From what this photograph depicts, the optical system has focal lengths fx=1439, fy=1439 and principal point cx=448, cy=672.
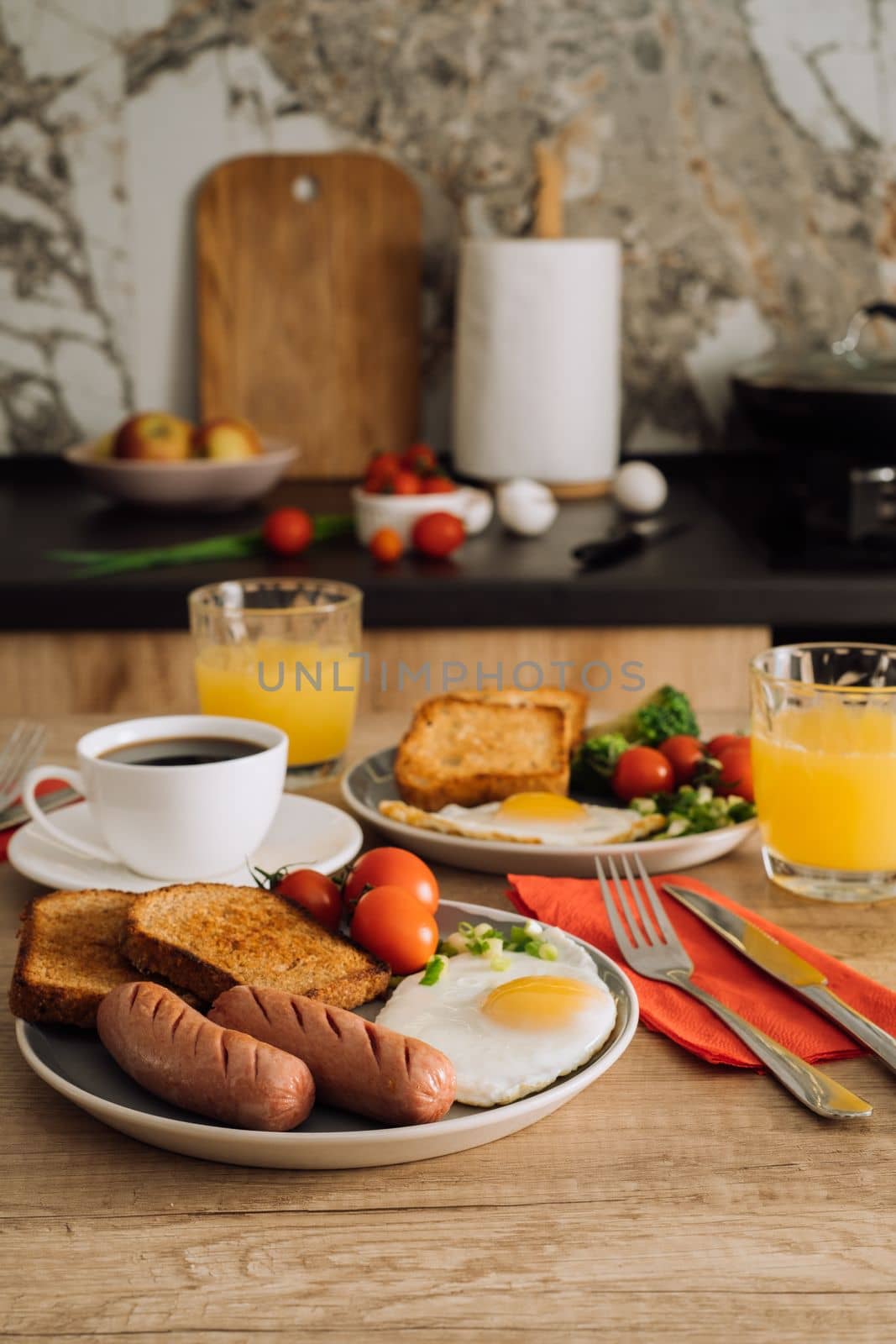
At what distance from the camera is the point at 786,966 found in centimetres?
105

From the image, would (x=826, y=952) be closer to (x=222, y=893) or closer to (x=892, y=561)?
(x=222, y=893)

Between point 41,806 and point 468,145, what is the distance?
96.4 inches

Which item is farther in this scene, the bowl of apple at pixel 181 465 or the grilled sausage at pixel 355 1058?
the bowl of apple at pixel 181 465

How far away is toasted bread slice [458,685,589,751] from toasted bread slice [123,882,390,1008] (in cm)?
52

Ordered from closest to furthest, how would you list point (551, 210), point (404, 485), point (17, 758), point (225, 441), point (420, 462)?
point (17, 758) → point (404, 485) → point (420, 462) → point (225, 441) → point (551, 210)

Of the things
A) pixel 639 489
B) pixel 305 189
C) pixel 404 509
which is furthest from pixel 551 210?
pixel 404 509

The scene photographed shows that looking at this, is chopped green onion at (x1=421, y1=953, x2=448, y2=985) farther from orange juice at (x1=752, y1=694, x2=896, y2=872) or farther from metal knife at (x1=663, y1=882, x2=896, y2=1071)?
orange juice at (x1=752, y1=694, x2=896, y2=872)

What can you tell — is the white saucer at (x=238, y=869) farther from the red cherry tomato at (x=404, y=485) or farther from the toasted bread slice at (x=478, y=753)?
the red cherry tomato at (x=404, y=485)

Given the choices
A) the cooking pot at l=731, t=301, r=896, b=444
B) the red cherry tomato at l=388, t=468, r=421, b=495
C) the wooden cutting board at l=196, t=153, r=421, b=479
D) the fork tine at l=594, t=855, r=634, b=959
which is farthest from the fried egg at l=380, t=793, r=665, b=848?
the wooden cutting board at l=196, t=153, r=421, b=479

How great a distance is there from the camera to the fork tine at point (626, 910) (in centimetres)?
111

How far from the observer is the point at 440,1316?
0.70 m

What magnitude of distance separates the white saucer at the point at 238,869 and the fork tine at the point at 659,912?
0.83 ft

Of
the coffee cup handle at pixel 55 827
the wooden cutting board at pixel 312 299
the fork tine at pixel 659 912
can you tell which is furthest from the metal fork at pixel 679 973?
the wooden cutting board at pixel 312 299

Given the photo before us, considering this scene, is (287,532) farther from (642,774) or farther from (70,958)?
(70,958)
